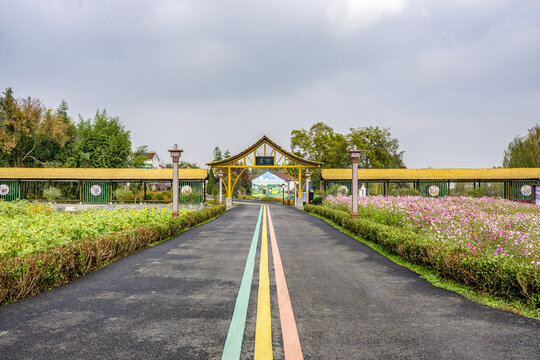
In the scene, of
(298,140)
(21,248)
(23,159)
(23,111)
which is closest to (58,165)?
(23,159)


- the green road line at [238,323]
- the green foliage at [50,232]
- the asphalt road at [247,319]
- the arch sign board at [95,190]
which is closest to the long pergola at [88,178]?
the arch sign board at [95,190]

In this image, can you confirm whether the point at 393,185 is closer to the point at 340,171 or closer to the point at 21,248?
the point at 340,171

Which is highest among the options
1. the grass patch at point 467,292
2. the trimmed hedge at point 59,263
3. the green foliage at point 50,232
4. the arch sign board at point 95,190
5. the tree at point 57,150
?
the tree at point 57,150

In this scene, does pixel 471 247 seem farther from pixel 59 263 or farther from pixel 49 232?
pixel 49 232

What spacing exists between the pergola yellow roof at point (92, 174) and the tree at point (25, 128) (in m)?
8.78

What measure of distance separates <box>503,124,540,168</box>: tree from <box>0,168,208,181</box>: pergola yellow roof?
1779 inches

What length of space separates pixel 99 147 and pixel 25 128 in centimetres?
873

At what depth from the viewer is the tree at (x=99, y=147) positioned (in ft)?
140

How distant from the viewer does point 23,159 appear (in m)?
42.3

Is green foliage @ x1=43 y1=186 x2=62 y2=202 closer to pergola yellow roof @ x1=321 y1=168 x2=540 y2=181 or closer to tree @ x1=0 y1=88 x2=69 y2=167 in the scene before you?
tree @ x1=0 y1=88 x2=69 y2=167

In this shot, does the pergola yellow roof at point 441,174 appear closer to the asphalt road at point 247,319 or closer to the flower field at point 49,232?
the flower field at point 49,232

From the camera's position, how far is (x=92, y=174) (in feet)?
112

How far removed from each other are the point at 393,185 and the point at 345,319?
41.6 metres

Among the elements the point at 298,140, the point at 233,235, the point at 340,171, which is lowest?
the point at 233,235
